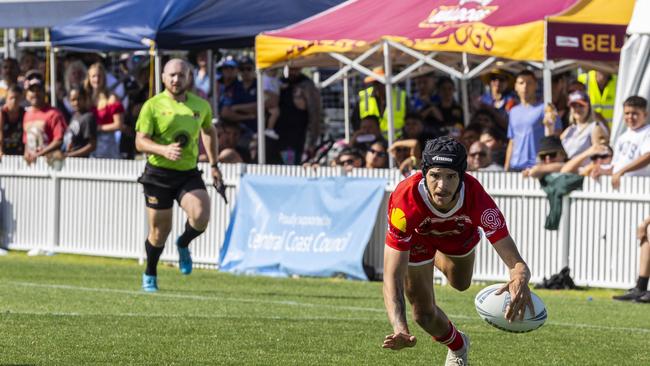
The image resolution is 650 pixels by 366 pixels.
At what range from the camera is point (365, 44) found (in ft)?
58.5

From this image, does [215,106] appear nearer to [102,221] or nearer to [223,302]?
[102,221]

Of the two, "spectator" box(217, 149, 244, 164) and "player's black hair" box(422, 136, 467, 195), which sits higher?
"player's black hair" box(422, 136, 467, 195)

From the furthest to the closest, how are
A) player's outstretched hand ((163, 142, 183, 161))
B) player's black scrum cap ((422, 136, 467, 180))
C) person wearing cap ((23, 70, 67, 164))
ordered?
person wearing cap ((23, 70, 67, 164)) < player's outstretched hand ((163, 142, 183, 161)) < player's black scrum cap ((422, 136, 467, 180))

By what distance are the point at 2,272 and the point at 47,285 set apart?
68.5 inches

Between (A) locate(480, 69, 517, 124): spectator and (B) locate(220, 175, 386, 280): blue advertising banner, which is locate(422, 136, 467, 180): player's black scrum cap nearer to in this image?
(B) locate(220, 175, 386, 280): blue advertising banner

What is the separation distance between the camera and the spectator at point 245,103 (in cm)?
2159

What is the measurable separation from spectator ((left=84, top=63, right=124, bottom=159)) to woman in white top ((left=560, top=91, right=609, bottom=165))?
21.7ft

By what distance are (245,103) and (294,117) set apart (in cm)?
95

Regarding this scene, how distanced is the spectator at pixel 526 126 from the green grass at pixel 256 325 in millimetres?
1891

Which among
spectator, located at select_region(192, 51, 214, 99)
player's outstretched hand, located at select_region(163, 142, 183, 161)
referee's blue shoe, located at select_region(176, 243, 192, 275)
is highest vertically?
spectator, located at select_region(192, 51, 214, 99)

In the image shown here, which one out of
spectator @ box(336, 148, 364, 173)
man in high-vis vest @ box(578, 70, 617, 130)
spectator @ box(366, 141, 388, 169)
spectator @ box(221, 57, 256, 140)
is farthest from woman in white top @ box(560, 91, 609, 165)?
spectator @ box(221, 57, 256, 140)

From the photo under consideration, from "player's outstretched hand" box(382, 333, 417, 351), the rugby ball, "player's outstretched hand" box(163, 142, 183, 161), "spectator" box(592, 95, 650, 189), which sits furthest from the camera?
"spectator" box(592, 95, 650, 189)

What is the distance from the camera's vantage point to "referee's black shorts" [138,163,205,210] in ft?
48.0

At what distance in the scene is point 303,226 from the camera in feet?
57.9
